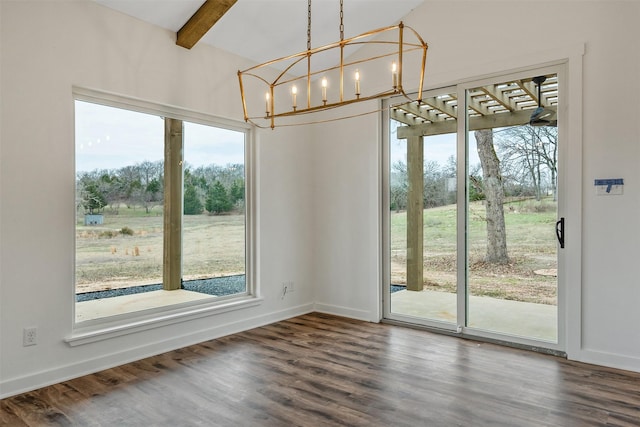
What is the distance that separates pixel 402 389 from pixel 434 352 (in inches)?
34.2

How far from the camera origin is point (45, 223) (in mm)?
3049

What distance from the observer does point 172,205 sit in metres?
4.01

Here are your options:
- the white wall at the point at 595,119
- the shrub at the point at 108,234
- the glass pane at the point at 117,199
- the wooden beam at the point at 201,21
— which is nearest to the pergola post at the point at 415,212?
the white wall at the point at 595,119

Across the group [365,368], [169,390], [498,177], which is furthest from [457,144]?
[169,390]

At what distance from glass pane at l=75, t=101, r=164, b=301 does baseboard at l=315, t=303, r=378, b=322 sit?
79.4 inches

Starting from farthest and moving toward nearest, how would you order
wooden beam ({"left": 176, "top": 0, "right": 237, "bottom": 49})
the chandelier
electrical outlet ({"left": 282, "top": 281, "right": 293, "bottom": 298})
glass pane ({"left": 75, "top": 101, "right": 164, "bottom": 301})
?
1. electrical outlet ({"left": 282, "top": 281, "right": 293, "bottom": 298})
2. the chandelier
3. wooden beam ({"left": 176, "top": 0, "right": 237, "bottom": 49})
4. glass pane ({"left": 75, "top": 101, "right": 164, "bottom": 301})

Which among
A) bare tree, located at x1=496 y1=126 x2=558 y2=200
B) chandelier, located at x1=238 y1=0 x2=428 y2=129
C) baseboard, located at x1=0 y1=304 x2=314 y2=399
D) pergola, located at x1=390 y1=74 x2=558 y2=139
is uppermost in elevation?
chandelier, located at x1=238 y1=0 x2=428 y2=129

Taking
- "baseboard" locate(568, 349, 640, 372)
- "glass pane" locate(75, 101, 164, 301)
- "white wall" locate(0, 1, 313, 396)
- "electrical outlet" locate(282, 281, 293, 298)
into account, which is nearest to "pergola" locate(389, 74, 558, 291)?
"electrical outlet" locate(282, 281, 293, 298)

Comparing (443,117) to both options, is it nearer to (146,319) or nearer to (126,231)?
(126,231)

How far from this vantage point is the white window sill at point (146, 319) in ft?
10.7

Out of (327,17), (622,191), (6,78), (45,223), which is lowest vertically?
(45,223)

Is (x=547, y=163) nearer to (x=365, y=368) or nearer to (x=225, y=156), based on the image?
(x=365, y=368)

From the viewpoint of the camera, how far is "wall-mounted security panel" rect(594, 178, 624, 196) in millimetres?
3297

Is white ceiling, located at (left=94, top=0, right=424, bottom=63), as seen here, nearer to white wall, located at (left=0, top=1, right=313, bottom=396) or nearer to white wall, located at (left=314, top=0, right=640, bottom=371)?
white wall, located at (left=0, top=1, right=313, bottom=396)
